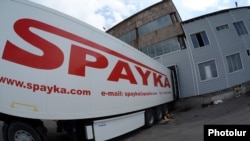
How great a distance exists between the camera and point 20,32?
5.12 metres

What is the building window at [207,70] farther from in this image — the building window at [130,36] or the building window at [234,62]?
the building window at [130,36]

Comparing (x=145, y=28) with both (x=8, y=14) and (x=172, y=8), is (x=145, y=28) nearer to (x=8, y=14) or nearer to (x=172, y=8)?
(x=172, y=8)

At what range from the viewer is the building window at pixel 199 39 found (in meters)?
20.8

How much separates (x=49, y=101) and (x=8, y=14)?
86.4 inches

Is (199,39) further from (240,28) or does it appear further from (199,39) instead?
(240,28)

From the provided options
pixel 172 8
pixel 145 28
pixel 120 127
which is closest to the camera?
pixel 120 127

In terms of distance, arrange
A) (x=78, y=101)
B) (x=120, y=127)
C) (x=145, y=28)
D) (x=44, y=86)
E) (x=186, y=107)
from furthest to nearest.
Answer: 1. (x=145, y=28)
2. (x=186, y=107)
3. (x=120, y=127)
4. (x=78, y=101)
5. (x=44, y=86)

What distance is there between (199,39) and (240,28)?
4168 millimetres

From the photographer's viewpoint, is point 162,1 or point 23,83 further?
point 162,1

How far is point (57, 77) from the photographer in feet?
18.4

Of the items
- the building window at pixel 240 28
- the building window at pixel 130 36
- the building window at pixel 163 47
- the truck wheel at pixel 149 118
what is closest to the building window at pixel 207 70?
the building window at pixel 163 47

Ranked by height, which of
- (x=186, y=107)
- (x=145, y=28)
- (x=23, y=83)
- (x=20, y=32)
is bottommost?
(x=186, y=107)

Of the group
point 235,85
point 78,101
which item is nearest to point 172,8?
point 235,85

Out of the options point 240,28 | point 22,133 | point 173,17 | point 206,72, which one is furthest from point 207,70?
point 22,133
